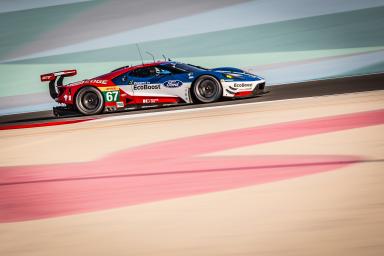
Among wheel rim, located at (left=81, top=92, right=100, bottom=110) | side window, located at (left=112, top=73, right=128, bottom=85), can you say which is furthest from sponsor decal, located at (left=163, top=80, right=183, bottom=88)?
wheel rim, located at (left=81, top=92, right=100, bottom=110)

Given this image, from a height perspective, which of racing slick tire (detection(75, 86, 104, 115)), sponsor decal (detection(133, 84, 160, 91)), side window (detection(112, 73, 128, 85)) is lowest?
racing slick tire (detection(75, 86, 104, 115))

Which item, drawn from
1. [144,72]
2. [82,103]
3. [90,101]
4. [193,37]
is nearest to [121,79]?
[144,72]

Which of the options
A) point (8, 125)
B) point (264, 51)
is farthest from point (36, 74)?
point (264, 51)

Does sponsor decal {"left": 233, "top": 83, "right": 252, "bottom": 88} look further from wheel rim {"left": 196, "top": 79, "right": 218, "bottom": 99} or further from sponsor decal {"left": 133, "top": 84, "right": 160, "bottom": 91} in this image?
sponsor decal {"left": 133, "top": 84, "right": 160, "bottom": 91}

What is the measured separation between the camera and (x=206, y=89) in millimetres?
10469

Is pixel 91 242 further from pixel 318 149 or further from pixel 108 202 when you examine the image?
pixel 318 149

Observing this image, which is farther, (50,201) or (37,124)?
(37,124)

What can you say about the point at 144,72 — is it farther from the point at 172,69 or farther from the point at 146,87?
the point at 172,69

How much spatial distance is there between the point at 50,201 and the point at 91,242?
44.8 inches

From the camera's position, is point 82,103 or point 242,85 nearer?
point 242,85

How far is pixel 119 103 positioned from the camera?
35.8ft

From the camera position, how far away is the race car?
10312mm

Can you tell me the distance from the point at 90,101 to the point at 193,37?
215 inches

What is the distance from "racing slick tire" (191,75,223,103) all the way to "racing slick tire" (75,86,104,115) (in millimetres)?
1930
